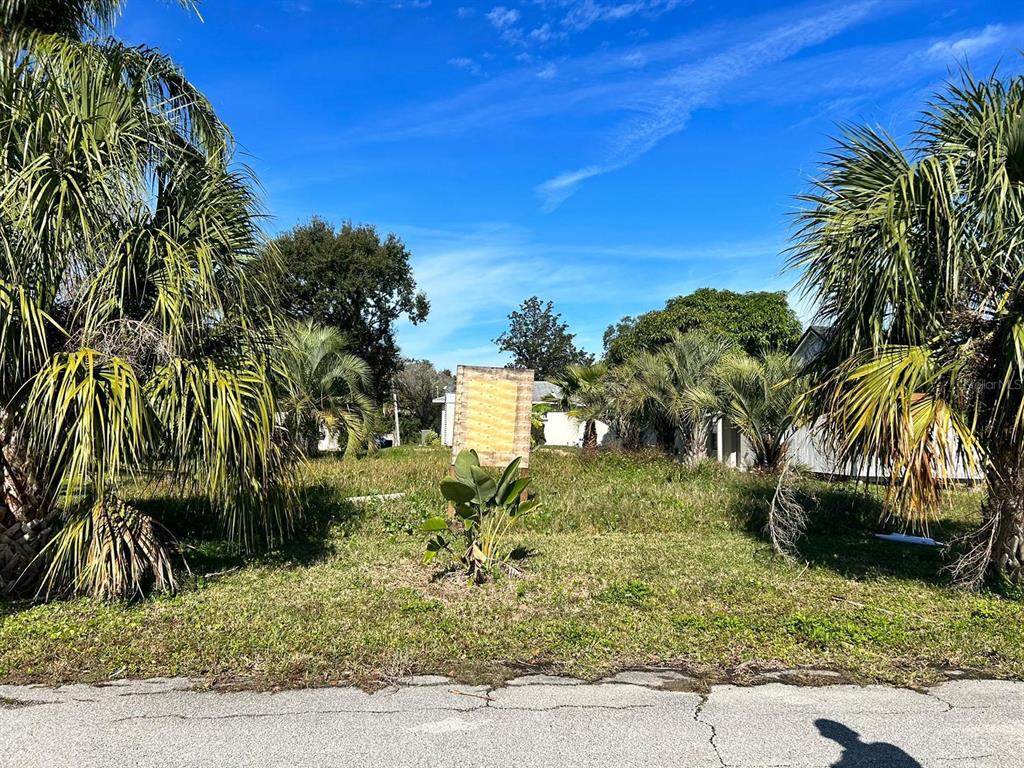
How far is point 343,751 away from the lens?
10.5 ft

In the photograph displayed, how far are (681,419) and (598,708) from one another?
46.0ft

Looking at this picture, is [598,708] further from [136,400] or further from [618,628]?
[136,400]

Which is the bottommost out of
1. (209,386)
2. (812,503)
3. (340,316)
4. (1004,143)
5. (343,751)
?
(343,751)

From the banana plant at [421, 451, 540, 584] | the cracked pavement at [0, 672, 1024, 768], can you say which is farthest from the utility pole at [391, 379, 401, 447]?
the cracked pavement at [0, 672, 1024, 768]

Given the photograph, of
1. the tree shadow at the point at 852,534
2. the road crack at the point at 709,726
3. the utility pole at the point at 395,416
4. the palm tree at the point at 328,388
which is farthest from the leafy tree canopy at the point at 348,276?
the road crack at the point at 709,726

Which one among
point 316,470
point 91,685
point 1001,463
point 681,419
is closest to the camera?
point 91,685

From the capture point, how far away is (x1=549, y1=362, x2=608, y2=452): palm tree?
71.5 feet

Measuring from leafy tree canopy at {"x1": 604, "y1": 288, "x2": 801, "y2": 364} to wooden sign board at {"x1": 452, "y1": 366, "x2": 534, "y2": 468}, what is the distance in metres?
20.0

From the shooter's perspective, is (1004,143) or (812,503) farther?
(812,503)

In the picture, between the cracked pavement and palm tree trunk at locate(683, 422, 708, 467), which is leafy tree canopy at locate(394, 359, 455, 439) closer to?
palm tree trunk at locate(683, 422, 708, 467)

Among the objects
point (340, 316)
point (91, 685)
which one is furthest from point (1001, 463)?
point (340, 316)

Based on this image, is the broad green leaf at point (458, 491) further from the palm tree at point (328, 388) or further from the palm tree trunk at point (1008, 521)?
the palm tree at point (328, 388)

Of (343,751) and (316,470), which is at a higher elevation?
(316,470)

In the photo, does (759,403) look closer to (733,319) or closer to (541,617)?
(541,617)
